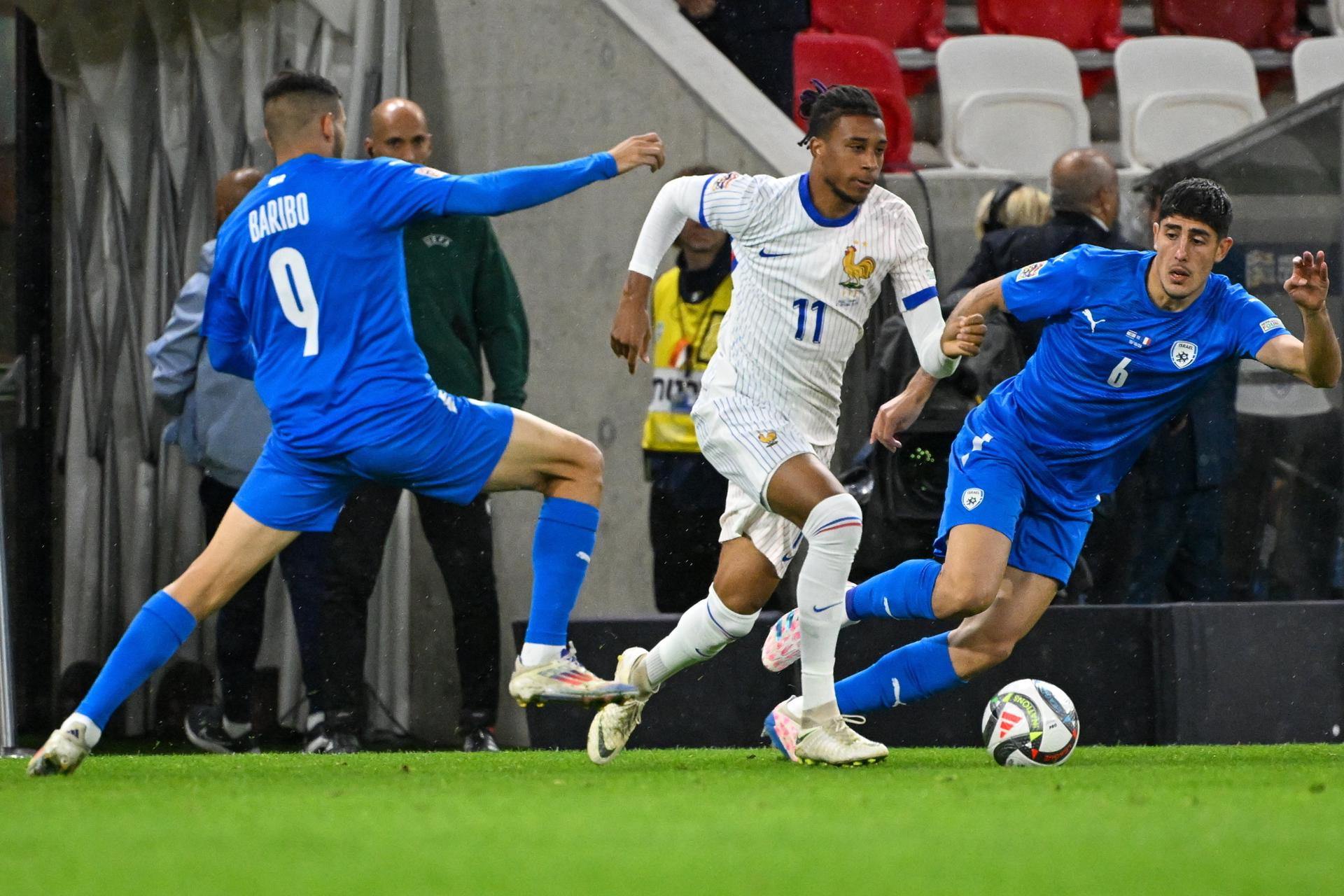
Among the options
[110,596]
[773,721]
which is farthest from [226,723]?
[773,721]

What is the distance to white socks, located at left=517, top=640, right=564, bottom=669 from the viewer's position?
4.93 metres

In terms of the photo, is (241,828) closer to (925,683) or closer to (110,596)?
(925,683)

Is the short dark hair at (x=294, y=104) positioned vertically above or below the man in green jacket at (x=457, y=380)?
above

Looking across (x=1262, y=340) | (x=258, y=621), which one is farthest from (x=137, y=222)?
(x=1262, y=340)

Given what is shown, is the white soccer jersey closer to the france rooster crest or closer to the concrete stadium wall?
the france rooster crest

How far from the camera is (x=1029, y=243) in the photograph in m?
7.02

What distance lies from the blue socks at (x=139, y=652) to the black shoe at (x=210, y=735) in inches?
84.9

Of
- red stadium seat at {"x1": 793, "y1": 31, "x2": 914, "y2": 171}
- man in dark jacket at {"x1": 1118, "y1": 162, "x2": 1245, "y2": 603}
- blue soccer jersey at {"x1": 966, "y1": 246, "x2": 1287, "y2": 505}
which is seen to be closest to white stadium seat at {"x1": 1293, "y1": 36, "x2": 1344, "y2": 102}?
red stadium seat at {"x1": 793, "y1": 31, "x2": 914, "y2": 171}

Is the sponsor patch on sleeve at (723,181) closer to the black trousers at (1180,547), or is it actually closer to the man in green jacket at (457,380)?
the man in green jacket at (457,380)

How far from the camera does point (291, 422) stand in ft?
16.3

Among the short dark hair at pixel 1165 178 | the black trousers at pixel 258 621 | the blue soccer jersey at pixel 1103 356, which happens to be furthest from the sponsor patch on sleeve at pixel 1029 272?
the black trousers at pixel 258 621

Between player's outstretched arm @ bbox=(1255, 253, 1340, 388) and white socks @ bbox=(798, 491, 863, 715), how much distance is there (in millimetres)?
1288

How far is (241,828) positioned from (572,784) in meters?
1.16

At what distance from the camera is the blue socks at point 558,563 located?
5.00 metres
